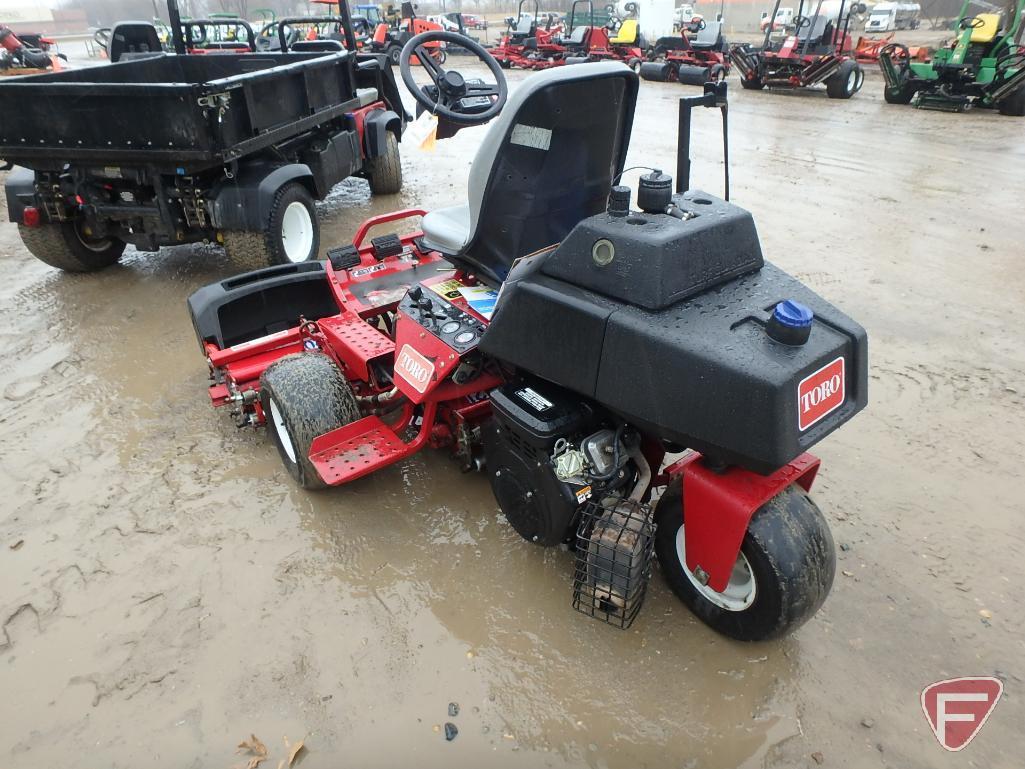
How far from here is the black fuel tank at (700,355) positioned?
1697 millimetres

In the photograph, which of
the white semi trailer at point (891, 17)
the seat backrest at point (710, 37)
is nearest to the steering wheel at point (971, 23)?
the seat backrest at point (710, 37)

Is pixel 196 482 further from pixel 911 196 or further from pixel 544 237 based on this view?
pixel 911 196

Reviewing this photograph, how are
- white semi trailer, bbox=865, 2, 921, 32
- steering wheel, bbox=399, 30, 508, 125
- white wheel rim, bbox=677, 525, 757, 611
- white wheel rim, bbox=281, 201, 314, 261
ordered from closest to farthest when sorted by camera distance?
1. white wheel rim, bbox=677, 525, 757, 611
2. steering wheel, bbox=399, 30, 508, 125
3. white wheel rim, bbox=281, 201, 314, 261
4. white semi trailer, bbox=865, 2, 921, 32

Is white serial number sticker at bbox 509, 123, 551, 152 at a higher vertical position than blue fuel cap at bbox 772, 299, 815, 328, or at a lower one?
higher

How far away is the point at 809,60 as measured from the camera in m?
13.3

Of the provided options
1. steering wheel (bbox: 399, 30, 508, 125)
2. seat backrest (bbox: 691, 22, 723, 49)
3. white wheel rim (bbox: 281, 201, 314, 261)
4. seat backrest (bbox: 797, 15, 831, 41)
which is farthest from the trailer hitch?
seat backrest (bbox: 691, 22, 723, 49)

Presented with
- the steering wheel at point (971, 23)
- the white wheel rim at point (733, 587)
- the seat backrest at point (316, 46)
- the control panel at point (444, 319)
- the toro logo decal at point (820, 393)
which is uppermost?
the seat backrest at point (316, 46)

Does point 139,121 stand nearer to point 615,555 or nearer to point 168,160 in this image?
point 168,160

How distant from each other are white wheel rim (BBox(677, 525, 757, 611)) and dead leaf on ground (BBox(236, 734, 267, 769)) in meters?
1.41

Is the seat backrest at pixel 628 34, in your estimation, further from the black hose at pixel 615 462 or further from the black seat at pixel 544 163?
the black hose at pixel 615 462

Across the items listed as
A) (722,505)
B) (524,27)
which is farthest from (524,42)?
(722,505)

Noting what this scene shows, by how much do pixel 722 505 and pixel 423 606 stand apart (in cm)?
111

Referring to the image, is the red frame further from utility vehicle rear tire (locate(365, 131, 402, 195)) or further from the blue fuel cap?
utility vehicle rear tire (locate(365, 131, 402, 195))

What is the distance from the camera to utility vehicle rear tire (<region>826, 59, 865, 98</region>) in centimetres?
1278
